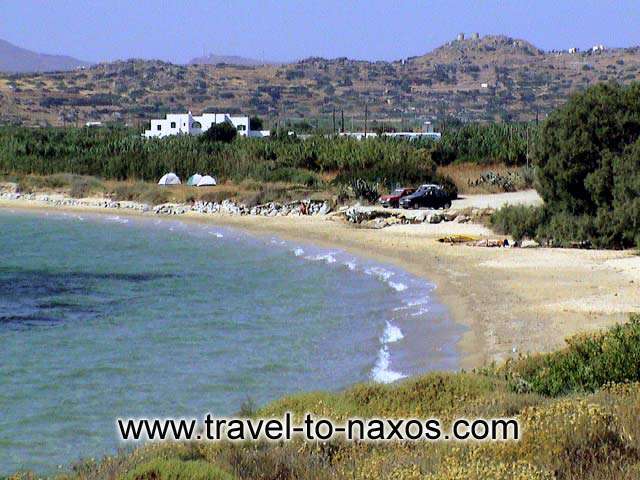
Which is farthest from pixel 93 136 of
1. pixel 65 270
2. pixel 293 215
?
pixel 65 270

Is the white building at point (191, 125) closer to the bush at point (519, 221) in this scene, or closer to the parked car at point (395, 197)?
the parked car at point (395, 197)

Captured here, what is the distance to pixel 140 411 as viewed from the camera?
15.2 metres

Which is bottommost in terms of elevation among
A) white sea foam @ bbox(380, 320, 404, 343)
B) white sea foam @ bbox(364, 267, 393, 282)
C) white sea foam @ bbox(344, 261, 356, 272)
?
white sea foam @ bbox(344, 261, 356, 272)

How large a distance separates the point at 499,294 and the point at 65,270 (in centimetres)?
1695

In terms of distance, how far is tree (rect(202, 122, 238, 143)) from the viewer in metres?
80.6

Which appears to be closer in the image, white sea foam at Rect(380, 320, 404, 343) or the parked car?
white sea foam at Rect(380, 320, 404, 343)

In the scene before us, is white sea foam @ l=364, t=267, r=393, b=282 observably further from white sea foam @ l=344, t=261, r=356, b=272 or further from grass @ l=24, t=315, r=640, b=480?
grass @ l=24, t=315, r=640, b=480

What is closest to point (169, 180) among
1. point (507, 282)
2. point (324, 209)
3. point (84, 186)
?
point (84, 186)

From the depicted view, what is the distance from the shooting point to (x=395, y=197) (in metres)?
49.8

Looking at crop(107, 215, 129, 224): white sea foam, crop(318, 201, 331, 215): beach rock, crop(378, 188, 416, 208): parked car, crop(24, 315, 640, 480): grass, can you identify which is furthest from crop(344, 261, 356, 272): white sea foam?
crop(107, 215, 129, 224): white sea foam

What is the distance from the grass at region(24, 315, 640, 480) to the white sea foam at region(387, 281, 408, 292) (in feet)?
49.1

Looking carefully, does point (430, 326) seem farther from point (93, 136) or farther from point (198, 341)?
point (93, 136)

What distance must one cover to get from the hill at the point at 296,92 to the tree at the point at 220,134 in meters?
38.8

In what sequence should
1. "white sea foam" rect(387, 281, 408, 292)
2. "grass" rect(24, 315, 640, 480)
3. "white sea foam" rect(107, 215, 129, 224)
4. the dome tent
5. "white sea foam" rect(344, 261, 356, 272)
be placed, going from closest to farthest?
"grass" rect(24, 315, 640, 480), "white sea foam" rect(387, 281, 408, 292), "white sea foam" rect(344, 261, 356, 272), "white sea foam" rect(107, 215, 129, 224), the dome tent
